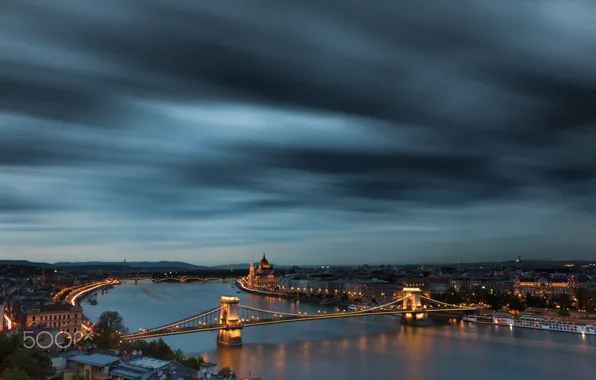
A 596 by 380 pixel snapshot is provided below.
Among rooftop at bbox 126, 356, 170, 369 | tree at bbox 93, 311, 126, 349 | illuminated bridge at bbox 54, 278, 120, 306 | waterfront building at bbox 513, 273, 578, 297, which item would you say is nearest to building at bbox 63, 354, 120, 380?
rooftop at bbox 126, 356, 170, 369

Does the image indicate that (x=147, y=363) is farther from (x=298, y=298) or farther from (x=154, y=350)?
(x=298, y=298)

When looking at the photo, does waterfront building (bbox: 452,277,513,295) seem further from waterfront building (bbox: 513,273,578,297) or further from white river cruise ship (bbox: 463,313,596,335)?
white river cruise ship (bbox: 463,313,596,335)

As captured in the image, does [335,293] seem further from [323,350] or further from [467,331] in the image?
[323,350]

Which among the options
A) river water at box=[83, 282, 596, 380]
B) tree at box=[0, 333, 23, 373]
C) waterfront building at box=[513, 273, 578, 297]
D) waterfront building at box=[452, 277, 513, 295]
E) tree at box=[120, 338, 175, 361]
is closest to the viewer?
tree at box=[0, 333, 23, 373]

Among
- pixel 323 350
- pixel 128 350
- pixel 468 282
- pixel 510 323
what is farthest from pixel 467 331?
pixel 468 282

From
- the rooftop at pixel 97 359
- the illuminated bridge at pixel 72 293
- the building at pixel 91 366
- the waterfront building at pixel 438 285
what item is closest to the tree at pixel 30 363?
the building at pixel 91 366

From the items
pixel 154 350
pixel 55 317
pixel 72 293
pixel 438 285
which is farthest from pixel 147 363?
pixel 438 285
